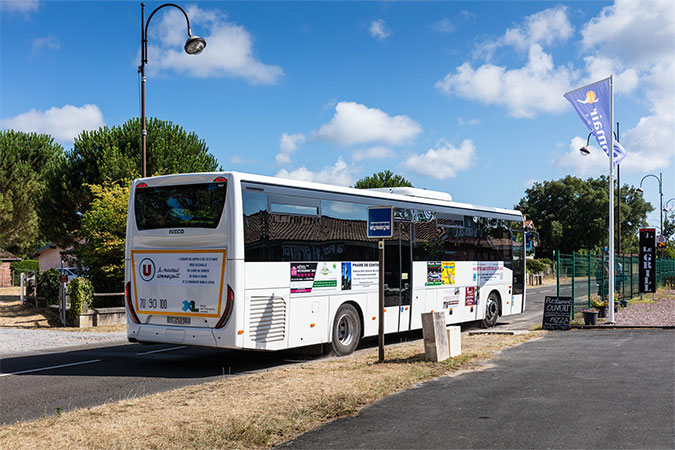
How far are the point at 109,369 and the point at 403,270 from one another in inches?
255

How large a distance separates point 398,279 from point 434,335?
143 inches

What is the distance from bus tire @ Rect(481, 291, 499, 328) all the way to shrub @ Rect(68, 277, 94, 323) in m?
11.5

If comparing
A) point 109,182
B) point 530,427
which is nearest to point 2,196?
point 109,182

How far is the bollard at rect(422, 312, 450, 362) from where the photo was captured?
1094 cm

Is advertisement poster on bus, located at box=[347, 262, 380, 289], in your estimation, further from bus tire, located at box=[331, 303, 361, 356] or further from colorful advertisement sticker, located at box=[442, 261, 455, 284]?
colorful advertisement sticker, located at box=[442, 261, 455, 284]

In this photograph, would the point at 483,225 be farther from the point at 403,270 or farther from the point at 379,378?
the point at 379,378

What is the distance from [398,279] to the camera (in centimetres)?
1452

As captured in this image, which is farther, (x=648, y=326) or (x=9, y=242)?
(x=9, y=242)

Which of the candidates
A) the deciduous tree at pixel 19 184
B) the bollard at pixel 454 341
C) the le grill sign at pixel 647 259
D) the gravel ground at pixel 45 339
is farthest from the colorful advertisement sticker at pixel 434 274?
the deciduous tree at pixel 19 184

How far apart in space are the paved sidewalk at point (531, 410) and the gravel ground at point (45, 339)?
1002 centimetres

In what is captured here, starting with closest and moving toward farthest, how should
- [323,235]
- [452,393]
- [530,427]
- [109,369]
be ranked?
[530,427] → [452,393] → [109,369] → [323,235]

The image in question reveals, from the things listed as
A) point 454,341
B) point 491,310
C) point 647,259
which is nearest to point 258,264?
point 454,341

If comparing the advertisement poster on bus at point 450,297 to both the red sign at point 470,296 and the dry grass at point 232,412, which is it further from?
the dry grass at point 232,412

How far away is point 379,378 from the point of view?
30.9 feet
